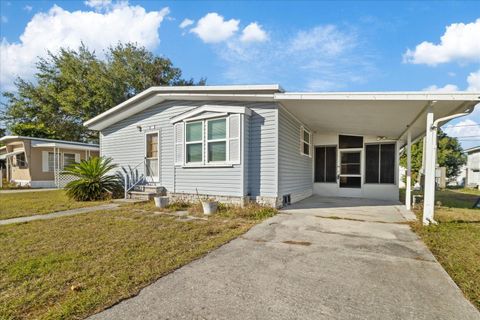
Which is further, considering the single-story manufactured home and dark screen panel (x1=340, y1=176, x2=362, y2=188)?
dark screen panel (x1=340, y1=176, x2=362, y2=188)

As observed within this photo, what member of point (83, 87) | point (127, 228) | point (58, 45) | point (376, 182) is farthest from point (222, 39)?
point (58, 45)

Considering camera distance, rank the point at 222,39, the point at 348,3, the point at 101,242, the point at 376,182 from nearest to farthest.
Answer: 1. the point at 101,242
2. the point at 348,3
3. the point at 376,182
4. the point at 222,39

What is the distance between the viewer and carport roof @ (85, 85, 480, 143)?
584 cm

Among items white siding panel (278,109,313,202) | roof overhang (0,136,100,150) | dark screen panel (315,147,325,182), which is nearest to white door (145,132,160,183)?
white siding panel (278,109,313,202)

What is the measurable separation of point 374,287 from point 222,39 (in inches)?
568

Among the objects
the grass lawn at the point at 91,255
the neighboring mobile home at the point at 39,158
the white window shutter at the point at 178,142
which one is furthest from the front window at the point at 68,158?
the grass lawn at the point at 91,255

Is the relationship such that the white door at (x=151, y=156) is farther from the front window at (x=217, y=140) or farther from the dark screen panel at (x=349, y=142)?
the dark screen panel at (x=349, y=142)

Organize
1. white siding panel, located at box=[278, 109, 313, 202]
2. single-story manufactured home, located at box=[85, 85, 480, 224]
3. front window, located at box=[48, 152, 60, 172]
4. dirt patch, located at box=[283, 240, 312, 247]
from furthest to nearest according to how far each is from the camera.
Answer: front window, located at box=[48, 152, 60, 172] < white siding panel, located at box=[278, 109, 313, 202] < single-story manufactured home, located at box=[85, 85, 480, 224] < dirt patch, located at box=[283, 240, 312, 247]

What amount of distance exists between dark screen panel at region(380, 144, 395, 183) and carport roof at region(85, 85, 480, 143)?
60 centimetres

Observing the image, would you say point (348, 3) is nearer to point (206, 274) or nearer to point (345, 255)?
point (345, 255)

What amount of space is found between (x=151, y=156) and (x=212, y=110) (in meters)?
4.14

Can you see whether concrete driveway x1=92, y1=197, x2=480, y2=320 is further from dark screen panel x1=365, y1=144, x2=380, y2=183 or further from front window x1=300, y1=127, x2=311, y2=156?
dark screen panel x1=365, y1=144, x2=380, y2=183

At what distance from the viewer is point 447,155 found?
2214 centimetres

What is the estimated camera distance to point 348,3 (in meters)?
8.97
